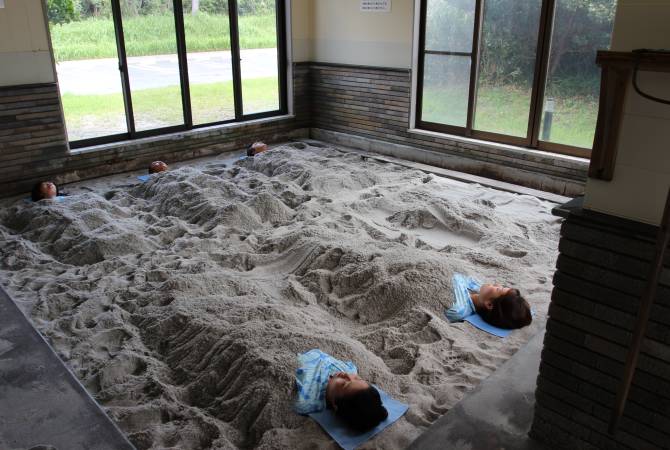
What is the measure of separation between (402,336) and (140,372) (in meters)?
1.37

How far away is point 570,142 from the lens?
17.6 ft

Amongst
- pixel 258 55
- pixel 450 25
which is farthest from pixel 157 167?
pixel 450 25

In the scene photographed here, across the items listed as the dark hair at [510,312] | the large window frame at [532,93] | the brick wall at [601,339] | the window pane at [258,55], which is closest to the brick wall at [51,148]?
the window pane at [258,55]

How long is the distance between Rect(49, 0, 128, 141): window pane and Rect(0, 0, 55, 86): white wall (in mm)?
179

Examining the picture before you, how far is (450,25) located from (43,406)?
5.27 meters

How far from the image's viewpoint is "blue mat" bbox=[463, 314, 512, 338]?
305cm

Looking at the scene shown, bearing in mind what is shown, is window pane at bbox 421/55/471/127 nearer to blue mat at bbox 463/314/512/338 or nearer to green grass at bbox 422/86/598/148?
green grass at bbox 422/86/598/148

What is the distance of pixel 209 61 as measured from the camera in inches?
258

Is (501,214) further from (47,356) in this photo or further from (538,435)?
(47,356)

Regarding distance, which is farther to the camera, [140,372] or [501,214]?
[501,214]

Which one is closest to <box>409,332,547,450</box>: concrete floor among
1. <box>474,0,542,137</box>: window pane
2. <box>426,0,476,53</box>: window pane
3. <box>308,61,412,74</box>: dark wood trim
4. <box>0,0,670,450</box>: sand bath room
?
<box>0,0,670,450</box>: sand bath room

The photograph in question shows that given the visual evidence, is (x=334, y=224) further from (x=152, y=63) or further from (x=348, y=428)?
(x=152, y=63)

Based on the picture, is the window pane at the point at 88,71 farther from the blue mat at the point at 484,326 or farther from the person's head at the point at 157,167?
the blue mat at the point at 484,326

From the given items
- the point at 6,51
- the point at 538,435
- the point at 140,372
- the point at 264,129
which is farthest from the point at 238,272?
the point at 264,129
